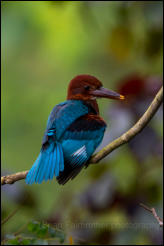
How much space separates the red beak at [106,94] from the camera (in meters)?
2.74

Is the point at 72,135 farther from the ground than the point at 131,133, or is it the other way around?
the point at 131,133

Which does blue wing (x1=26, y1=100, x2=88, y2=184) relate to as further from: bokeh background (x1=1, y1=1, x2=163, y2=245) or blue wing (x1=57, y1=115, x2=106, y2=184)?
bokeh background (x1=1, y1=1, x2=163, y2=245)

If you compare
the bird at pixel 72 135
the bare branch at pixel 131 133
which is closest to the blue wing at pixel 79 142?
the bird at pixel 72 135

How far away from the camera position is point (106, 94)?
2883 mm

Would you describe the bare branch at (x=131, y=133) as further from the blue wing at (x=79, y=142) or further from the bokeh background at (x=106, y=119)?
the bokeh background at (x=106, y=119)

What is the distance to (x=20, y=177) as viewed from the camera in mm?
2350

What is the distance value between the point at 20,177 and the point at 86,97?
0.90 m

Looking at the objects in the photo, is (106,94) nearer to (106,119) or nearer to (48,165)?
(106,119)

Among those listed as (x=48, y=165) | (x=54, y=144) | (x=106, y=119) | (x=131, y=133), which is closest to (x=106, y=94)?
(x=106, y=119)

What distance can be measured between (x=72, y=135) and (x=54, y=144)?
0.40 feet

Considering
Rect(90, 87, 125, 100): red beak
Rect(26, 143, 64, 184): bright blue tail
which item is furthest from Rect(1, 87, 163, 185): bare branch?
Rect(90, 87, 125, 100): red beak

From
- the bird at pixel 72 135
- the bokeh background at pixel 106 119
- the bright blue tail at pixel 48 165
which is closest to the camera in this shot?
the bright blue tail at pixel 48 165

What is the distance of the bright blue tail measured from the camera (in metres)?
2.44

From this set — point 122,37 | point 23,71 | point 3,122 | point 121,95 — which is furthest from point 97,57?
point 121,95
